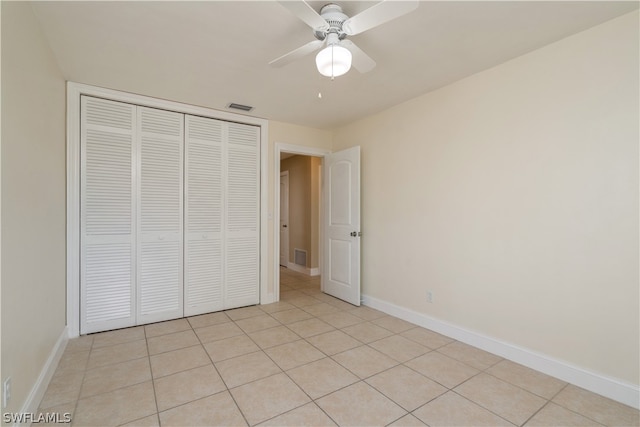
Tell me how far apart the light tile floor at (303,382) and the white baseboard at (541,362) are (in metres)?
0.07

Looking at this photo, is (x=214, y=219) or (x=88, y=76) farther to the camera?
(x=214, y=219)

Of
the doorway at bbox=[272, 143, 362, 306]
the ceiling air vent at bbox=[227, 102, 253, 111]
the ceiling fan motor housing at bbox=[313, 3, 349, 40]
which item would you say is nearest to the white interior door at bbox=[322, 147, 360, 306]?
the doorway at bbox=[272, 143, 362, 306]

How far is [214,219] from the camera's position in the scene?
3613 mm

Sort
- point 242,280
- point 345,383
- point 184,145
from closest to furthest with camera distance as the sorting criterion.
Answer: point 345,383
point 184,145
point 242,280

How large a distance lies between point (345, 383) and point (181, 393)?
1.13m

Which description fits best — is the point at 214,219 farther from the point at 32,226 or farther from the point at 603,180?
the point at 603,180

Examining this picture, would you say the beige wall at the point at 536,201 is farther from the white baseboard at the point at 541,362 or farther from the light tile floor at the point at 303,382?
the light tile floor at the point at 303,382

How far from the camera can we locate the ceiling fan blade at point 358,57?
1836 millimetres

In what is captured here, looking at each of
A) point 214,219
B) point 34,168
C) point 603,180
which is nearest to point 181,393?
point 34,168

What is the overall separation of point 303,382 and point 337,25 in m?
2.40

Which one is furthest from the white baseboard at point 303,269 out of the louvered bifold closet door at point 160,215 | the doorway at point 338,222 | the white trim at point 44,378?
the white trim at point 44,378

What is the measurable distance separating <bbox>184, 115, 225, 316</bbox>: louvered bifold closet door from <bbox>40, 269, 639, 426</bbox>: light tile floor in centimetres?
51

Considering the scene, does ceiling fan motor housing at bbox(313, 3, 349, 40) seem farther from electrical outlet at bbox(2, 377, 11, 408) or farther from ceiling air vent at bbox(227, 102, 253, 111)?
electrical outlet at bbox(2, 377, 11, 408)

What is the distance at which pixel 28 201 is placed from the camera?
5.78 feet
